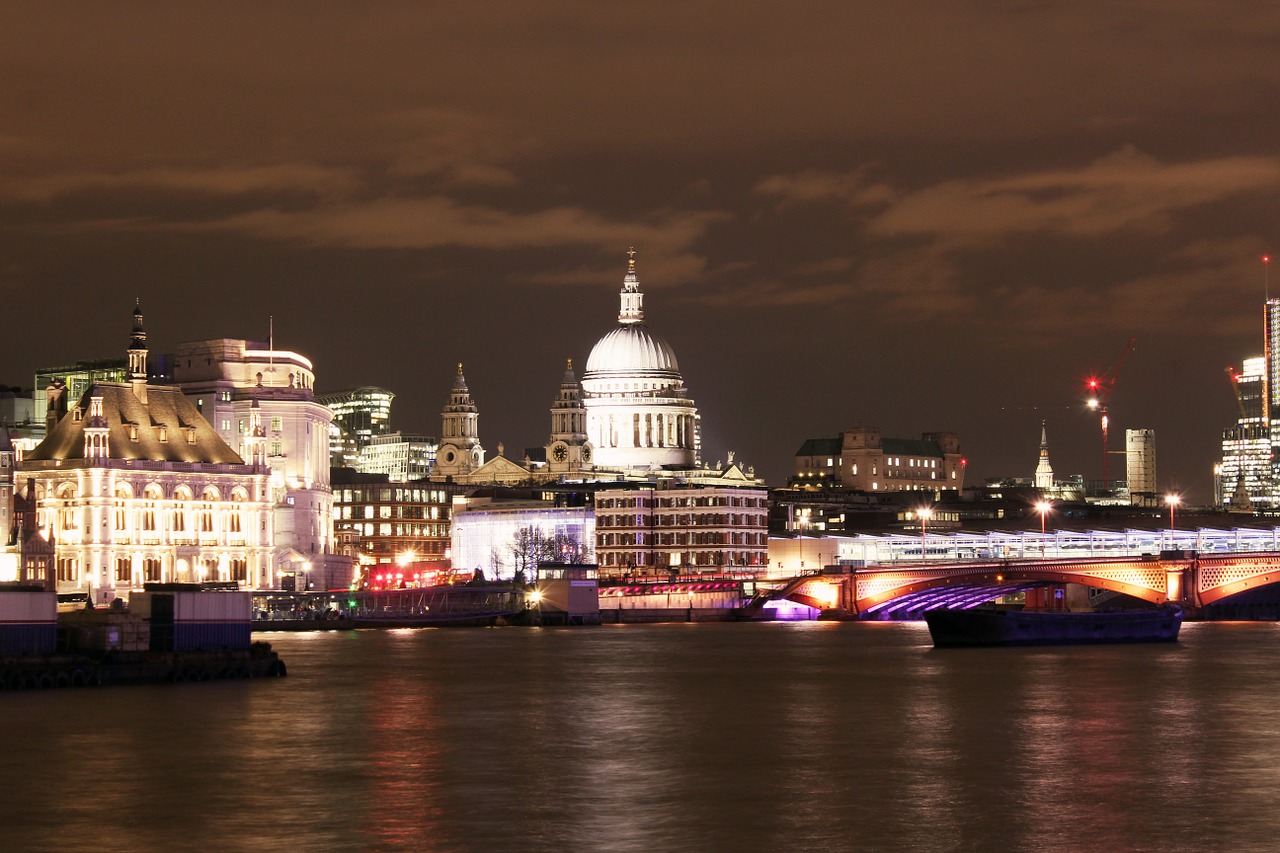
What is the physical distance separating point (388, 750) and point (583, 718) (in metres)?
12.0

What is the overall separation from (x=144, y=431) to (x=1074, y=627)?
76118 millimetres

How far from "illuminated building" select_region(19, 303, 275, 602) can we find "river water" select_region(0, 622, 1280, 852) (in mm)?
75232

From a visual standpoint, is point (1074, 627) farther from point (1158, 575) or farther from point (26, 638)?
point (26, 638)

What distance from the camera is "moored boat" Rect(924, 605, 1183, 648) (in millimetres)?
136500

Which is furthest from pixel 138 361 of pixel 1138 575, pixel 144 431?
pixel 1138 575

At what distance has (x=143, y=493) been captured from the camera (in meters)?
Result: 179

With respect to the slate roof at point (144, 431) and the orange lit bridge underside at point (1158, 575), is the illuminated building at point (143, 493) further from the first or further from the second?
the orange lit bridge underside at point (1158, 575)

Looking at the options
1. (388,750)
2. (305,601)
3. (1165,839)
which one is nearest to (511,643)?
(305,601)

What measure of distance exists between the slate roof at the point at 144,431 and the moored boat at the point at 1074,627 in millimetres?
68767

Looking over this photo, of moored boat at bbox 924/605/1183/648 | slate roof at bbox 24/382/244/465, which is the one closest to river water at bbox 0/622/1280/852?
moored boat at bbox 924/605/1183/648

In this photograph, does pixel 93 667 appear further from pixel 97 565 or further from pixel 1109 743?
pixel 97 565

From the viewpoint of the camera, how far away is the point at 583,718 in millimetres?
75125

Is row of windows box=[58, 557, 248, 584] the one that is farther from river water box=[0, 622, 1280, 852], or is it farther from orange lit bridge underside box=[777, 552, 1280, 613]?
river water box=[0, 622, 1280, 852]

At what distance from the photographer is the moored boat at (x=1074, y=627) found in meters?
136
